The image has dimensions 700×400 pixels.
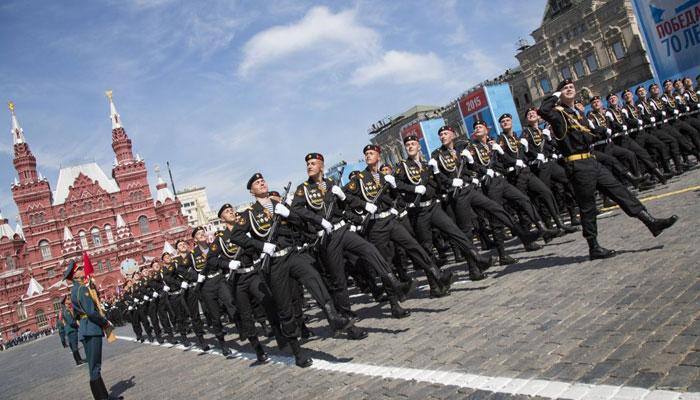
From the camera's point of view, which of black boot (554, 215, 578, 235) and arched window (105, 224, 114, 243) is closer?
black boot (554, 215, 578, 235)

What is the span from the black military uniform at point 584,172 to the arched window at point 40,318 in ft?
262

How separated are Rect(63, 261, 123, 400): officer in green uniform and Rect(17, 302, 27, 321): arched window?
246 feet

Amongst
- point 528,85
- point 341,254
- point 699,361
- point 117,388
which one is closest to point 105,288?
point 528,85

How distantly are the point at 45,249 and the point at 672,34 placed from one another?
84.0 metres

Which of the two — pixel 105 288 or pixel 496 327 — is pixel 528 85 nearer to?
pixel 496 327

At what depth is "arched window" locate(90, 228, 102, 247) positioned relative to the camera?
78.4 meters

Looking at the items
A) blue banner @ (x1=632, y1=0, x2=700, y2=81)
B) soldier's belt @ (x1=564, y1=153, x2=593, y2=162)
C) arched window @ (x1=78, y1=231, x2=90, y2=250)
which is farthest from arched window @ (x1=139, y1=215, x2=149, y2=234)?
soldier's belt @ (x1=564, y1=153, x2=593, y2=162)

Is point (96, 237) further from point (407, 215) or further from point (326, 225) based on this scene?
point (326, 225)

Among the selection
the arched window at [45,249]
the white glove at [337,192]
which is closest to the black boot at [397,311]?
the white glove at [337,192]

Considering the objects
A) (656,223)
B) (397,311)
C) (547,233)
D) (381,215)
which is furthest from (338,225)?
(656,223)

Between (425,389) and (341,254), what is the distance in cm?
336

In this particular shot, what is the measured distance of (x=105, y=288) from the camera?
2832 inches

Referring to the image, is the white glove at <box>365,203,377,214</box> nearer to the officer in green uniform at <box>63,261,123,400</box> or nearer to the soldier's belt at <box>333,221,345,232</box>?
the soldier's belt at <box>333,221,345,232</box>

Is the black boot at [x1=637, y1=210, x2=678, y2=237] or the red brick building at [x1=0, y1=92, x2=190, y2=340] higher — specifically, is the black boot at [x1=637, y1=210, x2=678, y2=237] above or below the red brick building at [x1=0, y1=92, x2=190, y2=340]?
below
